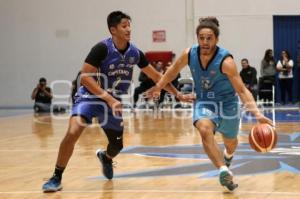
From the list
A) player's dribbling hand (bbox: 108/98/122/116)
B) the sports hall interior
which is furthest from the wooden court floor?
player's dribbling hand (bbox: 108/98/122/116)

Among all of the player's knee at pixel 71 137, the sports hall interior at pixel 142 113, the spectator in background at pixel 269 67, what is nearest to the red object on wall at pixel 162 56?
the sports hall interior at pixel 142 113

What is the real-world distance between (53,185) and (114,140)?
1.01 meters

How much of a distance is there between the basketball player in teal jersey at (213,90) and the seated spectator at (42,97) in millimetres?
15099

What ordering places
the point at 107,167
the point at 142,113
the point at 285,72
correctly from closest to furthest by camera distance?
the point at 107,167 → the point at 142,113 → the point at 285,72

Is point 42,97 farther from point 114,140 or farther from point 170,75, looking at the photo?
point 170,75

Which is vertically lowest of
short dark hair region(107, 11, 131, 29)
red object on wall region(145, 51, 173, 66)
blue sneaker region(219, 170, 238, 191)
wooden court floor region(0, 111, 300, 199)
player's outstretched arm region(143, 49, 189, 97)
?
wooden court floor region(0, 111, 300, 199)

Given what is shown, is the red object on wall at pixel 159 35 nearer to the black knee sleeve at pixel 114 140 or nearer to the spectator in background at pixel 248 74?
the spectator in background at pixel 248 74

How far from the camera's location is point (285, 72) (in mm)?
21250

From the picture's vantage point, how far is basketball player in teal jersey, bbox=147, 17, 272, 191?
639 centimetres

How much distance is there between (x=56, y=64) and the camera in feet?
81.8

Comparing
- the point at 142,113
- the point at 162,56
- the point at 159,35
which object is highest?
the point at 159,35

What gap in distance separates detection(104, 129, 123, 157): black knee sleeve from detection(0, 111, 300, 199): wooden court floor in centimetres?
37

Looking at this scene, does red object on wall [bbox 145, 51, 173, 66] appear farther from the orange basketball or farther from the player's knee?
the orange basketball

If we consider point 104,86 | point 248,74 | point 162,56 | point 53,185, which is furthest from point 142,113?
point 53,185
